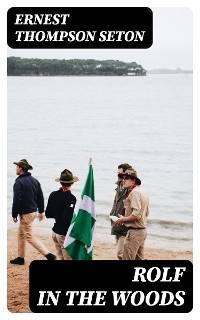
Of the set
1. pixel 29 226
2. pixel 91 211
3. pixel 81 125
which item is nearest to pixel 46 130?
pixel 81 125

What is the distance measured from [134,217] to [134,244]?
0.34m

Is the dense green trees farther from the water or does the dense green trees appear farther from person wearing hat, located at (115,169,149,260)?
person wearing hat, located at (115,169,149,260)

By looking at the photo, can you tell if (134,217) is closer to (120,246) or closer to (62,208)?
(120,246)

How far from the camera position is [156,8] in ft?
25.4

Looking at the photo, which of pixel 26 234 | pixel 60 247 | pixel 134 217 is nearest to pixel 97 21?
pixel 134 217

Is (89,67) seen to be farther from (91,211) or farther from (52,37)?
(91,211)

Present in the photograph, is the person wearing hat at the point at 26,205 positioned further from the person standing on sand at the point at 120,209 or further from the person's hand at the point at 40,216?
the person standing on sand at the point at 120,209

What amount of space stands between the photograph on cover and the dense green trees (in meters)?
0.01

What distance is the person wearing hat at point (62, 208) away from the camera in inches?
337

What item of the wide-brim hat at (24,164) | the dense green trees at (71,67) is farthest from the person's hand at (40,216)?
the dense green trees at (71,67)

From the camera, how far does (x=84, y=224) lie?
840 centimetres

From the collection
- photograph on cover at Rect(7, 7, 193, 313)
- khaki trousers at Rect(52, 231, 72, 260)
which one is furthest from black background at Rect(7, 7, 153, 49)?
khaki trousers at Rect(52, 231, 72, 260)
